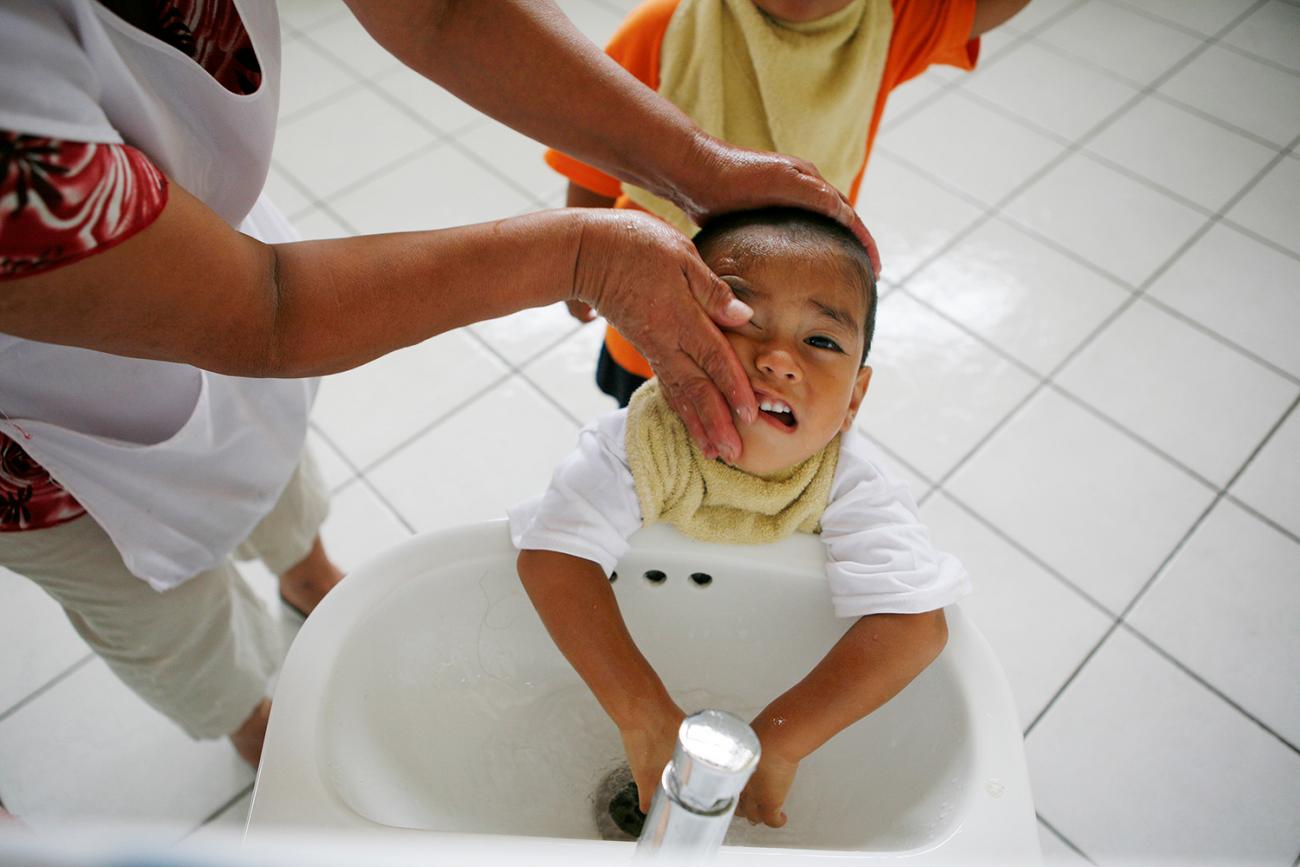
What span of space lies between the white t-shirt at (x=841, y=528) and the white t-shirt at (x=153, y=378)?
1.05ft

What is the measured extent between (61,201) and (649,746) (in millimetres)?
505

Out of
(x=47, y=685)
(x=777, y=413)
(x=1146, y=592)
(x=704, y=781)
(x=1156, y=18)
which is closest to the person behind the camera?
(x=704, y=781)

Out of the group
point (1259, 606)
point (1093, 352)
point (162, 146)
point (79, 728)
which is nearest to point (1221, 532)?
point (1259, 606)

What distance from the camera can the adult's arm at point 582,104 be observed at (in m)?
0.76

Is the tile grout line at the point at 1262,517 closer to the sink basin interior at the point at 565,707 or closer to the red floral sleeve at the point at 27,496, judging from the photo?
the sink basin interior at the point at 565,707

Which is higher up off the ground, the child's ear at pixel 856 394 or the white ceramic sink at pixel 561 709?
the child's ear at pixel 856 394

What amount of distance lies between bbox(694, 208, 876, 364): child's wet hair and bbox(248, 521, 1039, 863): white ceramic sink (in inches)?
9.0

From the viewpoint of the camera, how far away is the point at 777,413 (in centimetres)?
73

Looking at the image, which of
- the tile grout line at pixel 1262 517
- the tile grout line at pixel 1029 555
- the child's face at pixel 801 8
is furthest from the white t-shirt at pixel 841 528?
the tile grout line at pixel 1262 517

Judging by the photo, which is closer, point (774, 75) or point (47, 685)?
point (774, 75)

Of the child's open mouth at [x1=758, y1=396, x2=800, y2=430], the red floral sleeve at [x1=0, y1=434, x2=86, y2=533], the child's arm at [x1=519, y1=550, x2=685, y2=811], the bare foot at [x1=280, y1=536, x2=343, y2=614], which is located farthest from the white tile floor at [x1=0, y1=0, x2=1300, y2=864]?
the child's open mouth at [x1=758, y1=396, x2=800, y2=430]

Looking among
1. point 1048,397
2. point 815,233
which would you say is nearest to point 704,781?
point 815,233

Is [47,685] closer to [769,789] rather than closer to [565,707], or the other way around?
[565,707]

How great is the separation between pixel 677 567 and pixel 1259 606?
121 cm
